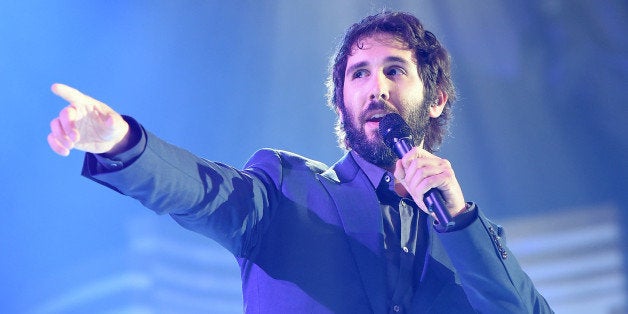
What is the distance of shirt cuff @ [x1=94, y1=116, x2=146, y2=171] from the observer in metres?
1.20

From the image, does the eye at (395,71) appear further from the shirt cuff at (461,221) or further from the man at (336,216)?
the shirt cuff at (461,221)

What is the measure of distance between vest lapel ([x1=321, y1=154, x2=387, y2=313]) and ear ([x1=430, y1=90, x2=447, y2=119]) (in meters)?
0.48

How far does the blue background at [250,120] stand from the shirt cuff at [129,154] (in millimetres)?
2220

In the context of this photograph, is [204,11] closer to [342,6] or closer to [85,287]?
[342,6]

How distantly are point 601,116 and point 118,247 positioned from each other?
2.82 m

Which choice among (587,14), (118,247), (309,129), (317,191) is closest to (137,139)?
(317,191)

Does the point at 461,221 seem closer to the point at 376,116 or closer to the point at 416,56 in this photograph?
the point at 376,116

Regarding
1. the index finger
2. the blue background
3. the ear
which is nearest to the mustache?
the ear

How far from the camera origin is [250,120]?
382 cm

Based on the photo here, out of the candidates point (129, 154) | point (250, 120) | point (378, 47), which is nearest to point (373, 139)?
point (378, 47)

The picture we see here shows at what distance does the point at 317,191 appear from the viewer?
169cm

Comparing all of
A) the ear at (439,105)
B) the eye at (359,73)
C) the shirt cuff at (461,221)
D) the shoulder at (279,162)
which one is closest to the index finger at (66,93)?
the shoulder at (279,162)

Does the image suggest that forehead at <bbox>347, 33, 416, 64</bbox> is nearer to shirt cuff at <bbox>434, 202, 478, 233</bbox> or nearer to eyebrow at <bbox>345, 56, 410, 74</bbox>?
eyebrow at <bbox>345, 56, 410, 74</bbox>

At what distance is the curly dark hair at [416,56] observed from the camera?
2152 mm
